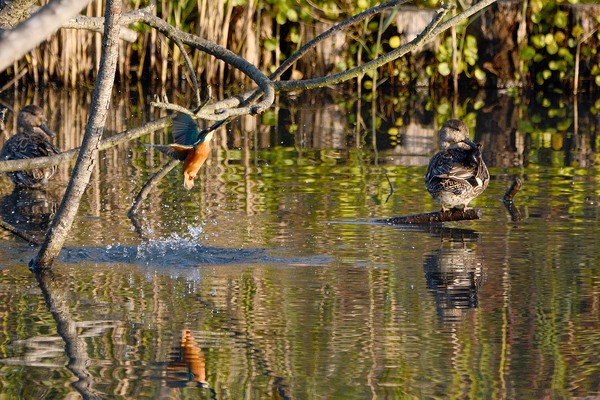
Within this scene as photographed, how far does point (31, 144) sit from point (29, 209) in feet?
4.56

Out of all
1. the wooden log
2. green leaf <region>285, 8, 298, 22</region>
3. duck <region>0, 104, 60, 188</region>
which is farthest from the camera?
green leaf <region>285, 8, 298, 22</region>

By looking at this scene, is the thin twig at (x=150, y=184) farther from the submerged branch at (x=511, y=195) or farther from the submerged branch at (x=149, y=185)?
the submerged branch at (x=511, y=195)

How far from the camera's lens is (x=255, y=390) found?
4.42 metres

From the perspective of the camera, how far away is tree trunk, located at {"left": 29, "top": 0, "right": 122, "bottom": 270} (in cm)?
553

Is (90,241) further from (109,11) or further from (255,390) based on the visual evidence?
(255,390)

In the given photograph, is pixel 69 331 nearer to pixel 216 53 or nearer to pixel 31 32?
pixel 216 53

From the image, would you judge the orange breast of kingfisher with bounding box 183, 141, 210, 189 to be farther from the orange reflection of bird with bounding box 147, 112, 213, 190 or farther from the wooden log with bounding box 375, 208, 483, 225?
the wooden log with bounding box 375, 208, 483, 225

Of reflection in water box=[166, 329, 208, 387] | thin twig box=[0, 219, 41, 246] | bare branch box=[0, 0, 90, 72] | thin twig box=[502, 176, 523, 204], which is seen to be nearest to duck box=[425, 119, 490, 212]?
thin twig box=[502, 176, 523, 204]

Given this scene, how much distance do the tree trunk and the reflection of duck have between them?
1.56 meters

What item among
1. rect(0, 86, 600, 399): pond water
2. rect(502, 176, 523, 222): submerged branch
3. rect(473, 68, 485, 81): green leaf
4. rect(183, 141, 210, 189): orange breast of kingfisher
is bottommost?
rect(0, 86, 600, 399): pond water

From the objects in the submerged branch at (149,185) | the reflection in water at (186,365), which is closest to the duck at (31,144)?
the submerged branch at (149,185)

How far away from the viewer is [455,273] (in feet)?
20.8

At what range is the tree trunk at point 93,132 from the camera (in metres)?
5.53

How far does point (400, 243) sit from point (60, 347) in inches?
104
